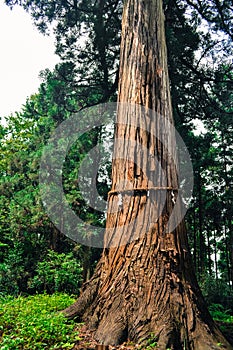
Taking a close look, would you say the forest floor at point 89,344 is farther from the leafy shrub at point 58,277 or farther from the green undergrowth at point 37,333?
the leafy shrub at point 58,277

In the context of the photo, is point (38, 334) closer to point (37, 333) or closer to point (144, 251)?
point (37, 333)

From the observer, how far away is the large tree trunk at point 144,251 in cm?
226

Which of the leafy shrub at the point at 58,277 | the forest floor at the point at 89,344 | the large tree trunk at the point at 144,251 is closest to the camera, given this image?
the forest floor at the point at 89,344

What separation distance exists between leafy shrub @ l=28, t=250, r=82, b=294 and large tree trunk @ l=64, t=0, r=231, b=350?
5.17m

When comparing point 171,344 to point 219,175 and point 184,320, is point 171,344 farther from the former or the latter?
point 219,175

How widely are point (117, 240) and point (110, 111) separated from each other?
26.9 ft

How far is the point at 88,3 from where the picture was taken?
708 centimetres

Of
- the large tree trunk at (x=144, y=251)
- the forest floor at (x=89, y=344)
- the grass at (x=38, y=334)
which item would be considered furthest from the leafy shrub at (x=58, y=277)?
the forest floor at (x=89, y=344)

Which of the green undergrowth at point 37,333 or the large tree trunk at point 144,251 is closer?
the green undergrowth at point 37,333

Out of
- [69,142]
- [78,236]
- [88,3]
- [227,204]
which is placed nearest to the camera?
[88,3]

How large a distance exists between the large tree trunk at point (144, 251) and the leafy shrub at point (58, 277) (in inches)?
204

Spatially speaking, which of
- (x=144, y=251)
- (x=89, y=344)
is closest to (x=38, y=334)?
(x=89, y=344)

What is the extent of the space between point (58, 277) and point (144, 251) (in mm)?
5897

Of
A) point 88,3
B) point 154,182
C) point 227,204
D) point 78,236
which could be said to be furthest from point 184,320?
point 227,204
